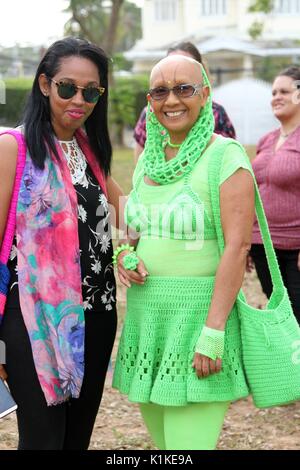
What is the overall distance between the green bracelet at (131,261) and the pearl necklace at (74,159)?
346mm

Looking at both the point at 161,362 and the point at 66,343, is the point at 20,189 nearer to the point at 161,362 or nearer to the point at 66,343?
the point at 66,343

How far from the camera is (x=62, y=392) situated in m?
3.11

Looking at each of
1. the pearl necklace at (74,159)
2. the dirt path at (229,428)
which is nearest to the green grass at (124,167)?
the dirt path at (229,428)

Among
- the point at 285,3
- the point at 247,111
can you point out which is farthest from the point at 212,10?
the point at 247,111

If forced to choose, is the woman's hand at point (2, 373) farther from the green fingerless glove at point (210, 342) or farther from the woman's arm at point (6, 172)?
the green fingerless glove at point (210, 342)

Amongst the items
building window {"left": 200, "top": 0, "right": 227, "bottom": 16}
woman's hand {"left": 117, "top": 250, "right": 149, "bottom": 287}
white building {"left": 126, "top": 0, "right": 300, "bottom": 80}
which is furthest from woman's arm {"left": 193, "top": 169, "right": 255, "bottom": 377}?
building window {"left": 200, "top": 0, "right": 227, "bottom": 16}

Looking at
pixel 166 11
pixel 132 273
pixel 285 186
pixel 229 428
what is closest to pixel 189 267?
pixel 132 273

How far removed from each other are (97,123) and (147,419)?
1201mm

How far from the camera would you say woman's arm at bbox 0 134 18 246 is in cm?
304

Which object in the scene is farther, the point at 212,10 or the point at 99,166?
the point at 212,10

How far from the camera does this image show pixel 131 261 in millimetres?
3178

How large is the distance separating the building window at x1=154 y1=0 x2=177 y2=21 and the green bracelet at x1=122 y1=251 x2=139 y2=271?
165ft

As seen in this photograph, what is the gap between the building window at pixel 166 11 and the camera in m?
51.7

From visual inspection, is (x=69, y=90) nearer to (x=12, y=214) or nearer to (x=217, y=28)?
(x=12, y=214)
